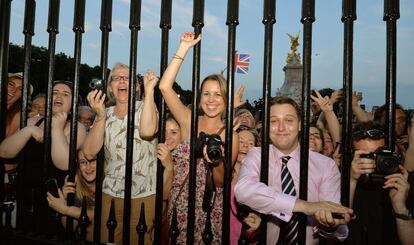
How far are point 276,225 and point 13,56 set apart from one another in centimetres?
3902

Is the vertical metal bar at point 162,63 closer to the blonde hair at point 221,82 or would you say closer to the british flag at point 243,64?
the blonde hair at point 221,82

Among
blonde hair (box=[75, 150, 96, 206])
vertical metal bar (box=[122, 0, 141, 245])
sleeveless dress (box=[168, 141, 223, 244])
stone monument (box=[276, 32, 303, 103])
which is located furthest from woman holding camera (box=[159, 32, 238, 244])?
stone monument (box=[276, 32, 303, 103])

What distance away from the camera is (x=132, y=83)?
199 cm

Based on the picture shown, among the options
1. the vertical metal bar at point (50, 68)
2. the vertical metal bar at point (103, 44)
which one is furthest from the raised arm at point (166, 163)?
the vertical metal bar at point (50, 68)

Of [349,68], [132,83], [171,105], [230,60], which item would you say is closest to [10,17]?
[132,83]

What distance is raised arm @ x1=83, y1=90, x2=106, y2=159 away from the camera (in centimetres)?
222

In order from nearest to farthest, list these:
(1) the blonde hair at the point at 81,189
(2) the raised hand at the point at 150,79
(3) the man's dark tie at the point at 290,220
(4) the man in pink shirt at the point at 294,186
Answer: (4) the man in pink shirt at the point at 294,186 < (3) the man's dark tie at the point at 290,220 < (2) the raised hand at the point at 150,79 < (1) the blonde hair at the point at 81,189

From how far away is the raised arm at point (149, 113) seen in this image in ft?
7.89

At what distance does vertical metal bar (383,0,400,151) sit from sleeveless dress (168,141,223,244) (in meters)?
1.41

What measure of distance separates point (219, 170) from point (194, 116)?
0.67 meters

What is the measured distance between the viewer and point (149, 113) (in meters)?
2.58

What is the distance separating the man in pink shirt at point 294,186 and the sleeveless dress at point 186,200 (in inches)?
22.9

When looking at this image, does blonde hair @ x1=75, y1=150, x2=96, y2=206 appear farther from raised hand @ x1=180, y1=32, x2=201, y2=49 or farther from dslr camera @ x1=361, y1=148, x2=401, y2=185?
dslr camera @ x1=361, y1=148, x2=401, y2=185

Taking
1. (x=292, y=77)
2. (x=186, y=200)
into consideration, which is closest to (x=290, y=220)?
(x=186, y=200)
